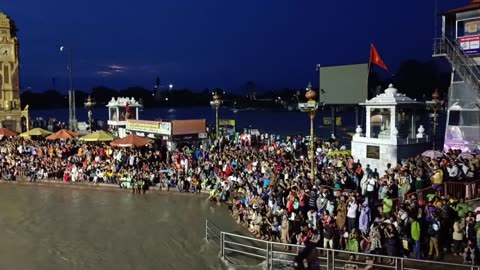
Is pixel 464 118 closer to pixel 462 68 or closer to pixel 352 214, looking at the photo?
pixel 462 68

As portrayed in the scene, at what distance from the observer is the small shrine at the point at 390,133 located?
1839cm

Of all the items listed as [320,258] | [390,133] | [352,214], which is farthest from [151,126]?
[320,258]

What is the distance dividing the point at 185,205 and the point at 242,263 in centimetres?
834

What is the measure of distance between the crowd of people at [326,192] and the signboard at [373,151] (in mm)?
508

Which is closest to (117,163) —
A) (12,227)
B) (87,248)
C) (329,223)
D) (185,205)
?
(185,205)

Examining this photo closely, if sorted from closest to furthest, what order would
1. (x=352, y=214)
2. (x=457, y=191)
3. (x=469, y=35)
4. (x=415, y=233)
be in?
(x=415, y=233)
(x=352, y=214)
(x=457, y=191)
(x=469, y=35)

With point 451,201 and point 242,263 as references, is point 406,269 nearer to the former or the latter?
point 451,201

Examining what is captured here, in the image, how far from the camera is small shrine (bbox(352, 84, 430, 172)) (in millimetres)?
18391

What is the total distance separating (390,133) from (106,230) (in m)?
11.1

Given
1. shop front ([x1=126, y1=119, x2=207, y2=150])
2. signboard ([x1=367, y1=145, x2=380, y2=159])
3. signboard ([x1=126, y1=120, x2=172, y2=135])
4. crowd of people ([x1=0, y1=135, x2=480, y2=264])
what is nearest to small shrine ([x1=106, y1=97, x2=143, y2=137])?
signboard ([x1=126, y1=120, x2=172, y2=135])

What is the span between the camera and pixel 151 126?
30.2 m

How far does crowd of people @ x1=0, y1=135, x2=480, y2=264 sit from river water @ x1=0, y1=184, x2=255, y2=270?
1.24 m

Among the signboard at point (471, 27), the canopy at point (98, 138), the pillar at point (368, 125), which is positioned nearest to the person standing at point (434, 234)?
the pillar at point (368, 125)

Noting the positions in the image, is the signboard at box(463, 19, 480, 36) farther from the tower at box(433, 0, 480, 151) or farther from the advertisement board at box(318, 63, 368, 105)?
the advertisement board at box(318, 63, 368, 105)
